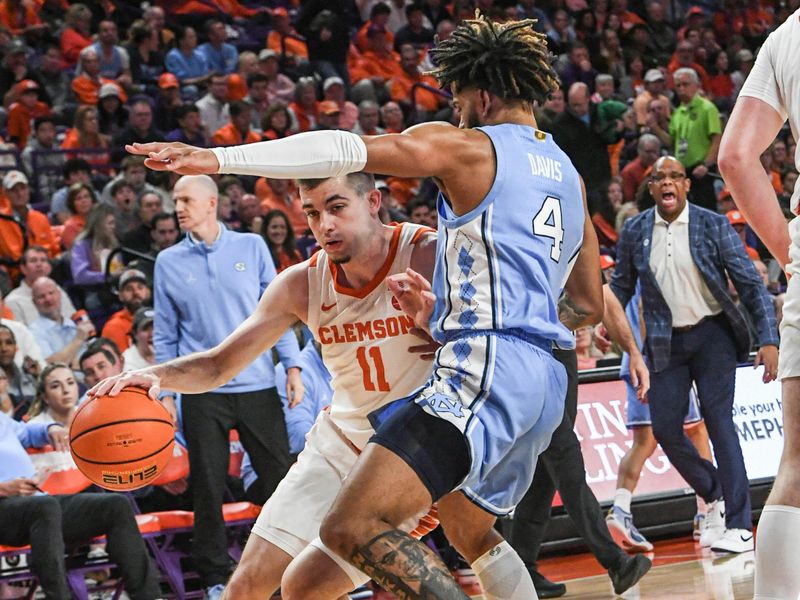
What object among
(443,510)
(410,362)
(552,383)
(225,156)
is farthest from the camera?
(410,362)

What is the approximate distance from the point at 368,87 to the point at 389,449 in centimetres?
1083

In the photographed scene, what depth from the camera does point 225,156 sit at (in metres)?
3.09

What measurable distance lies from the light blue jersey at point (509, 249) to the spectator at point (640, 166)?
9.69 metres

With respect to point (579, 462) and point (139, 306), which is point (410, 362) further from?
point (139, 306)

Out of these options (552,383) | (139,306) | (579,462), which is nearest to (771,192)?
(552,383)

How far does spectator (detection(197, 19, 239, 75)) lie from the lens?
45.3 feet

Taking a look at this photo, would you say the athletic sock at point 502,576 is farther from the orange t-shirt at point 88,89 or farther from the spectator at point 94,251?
the orange t-shirt at point 88,89

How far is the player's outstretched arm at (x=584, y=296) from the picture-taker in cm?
395

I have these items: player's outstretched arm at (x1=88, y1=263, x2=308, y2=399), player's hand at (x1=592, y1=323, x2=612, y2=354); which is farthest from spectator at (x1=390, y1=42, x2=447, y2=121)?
player's outstretched arm at (x1=88, y1=263, x2=308, y2=399)

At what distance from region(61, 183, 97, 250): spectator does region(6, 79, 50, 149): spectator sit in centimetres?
210

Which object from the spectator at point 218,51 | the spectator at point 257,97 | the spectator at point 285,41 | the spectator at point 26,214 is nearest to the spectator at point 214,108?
the spectator at point 257,97

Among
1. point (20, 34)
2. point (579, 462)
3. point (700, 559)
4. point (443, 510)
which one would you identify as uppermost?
point (20, 34)

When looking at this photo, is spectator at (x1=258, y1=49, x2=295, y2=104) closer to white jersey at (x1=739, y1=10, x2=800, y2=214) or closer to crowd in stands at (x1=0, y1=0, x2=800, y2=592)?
crowd in stands at (x1=0, y1=0, x2=800, y2=592)

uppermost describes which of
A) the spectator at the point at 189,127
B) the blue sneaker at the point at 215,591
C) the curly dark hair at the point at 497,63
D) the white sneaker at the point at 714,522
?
the curly dark hair at the point at 497,63
